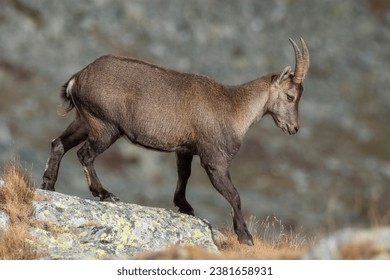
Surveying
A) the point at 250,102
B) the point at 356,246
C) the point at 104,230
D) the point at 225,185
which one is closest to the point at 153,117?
the point at 225,185

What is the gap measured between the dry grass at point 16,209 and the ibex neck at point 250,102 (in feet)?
13.4

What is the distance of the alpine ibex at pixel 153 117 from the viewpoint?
15.4 metres

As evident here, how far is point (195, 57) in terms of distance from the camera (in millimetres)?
69438

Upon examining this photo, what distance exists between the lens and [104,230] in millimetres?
13805

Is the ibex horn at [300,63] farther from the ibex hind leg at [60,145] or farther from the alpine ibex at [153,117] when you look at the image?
the ibex hind leg at [60,145]

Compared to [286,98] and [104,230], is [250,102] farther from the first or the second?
[104,230]

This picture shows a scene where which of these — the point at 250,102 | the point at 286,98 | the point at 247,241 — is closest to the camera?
the point at 247,241

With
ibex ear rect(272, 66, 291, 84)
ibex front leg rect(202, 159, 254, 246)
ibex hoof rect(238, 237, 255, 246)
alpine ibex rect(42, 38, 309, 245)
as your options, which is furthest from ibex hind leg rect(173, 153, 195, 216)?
ibex ear rect(272, 66, 291, 84)

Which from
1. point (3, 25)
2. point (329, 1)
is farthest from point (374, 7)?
point (3, 25)

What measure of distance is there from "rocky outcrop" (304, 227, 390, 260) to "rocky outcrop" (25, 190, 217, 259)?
4.35 metres

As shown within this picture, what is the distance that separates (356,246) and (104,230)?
5652 millimetres

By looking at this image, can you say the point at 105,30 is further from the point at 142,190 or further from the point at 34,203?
the point at 34,203

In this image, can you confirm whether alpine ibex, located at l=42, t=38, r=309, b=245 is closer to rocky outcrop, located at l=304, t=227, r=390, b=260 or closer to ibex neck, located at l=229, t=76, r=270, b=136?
ibex neck, located at l=229, t=76, r=270, b=136

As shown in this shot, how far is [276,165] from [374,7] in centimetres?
3133
